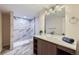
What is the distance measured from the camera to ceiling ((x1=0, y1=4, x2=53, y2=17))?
1.70 metres

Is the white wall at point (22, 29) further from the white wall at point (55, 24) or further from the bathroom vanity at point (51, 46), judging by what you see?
the white wall at point (55, 24)

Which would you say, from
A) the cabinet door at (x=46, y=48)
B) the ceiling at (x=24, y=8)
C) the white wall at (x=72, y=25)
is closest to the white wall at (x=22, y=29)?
the ceiling at (x=24, y=8)

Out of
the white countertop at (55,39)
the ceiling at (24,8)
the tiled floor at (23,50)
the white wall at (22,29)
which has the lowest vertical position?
the tiled floor at (23,50)

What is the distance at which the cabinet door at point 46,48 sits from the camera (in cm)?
175

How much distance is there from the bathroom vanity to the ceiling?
366 millimetres

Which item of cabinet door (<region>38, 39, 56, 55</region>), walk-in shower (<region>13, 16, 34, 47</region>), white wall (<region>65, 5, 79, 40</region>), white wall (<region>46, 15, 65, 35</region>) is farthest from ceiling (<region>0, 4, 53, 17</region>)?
cabinet door (<region>38, 39, 56, 55</region>)

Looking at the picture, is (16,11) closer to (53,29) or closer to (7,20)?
(7,20)

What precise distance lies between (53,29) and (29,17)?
0.39 m

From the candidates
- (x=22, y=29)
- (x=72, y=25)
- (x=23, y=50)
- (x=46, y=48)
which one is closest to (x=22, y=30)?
(x=22, y=29)

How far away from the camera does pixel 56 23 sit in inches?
68.2

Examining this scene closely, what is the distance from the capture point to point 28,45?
1.76 metres
